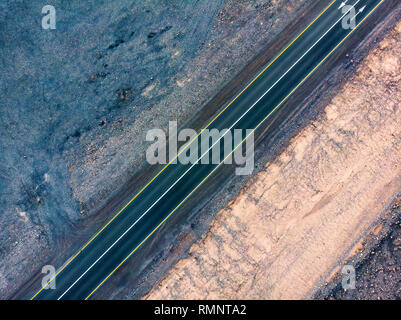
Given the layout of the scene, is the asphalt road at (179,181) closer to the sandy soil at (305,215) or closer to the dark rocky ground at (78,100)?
the dark rocky ground at (78,100)

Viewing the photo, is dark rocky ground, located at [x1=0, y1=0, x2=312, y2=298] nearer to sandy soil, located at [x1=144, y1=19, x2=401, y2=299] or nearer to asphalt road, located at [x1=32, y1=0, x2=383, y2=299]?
asphalt road, located at [x1=32, y1=0, x2=383, y2=299]

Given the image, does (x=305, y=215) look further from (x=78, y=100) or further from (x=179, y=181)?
(x=78, y=100)

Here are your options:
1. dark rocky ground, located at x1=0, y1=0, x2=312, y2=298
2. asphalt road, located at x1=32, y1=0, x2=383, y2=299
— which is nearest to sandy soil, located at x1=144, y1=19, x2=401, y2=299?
asphalt road, located at x1=32, y1=0, x2=383, y2=299

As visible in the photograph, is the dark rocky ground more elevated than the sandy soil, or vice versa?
the dark rocky ground

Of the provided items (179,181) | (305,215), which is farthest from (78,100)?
(305,215)
